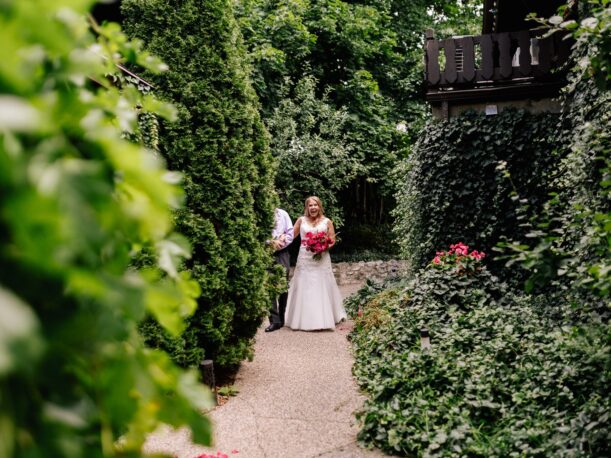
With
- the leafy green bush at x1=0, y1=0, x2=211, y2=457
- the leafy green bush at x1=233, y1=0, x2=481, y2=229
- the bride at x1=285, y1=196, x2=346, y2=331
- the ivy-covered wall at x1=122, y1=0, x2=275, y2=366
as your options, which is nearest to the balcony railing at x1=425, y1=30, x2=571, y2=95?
the bride at x1=285, y1=196, x2=346, y2=331

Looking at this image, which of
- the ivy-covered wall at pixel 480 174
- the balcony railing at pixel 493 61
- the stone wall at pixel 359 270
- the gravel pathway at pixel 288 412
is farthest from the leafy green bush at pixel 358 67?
the gravel pathway at pixel 288 412

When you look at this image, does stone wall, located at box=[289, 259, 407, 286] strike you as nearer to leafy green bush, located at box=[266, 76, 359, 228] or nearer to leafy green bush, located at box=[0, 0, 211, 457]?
leafy green bush, located at box=[266, 76, 359, 228]

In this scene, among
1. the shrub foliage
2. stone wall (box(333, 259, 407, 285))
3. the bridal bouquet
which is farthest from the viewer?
stone wall (box(333, 259, 407, 285))

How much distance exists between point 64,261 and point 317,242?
873cm

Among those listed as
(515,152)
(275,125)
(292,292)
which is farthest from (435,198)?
(275,125)

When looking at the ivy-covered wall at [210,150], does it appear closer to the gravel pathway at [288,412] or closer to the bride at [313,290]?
the gravel pathway at [288,412]

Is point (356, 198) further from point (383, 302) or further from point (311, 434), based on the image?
point (311, 434)

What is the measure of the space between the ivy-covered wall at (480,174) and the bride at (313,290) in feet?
5.97

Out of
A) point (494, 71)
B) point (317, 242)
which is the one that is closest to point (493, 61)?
point (494, 71)

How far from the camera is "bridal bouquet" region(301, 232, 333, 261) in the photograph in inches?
370

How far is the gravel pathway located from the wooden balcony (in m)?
4.15

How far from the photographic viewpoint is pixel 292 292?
380 inches

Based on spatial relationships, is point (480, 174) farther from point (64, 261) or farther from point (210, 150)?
point (64, 261)

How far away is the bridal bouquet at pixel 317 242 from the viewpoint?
9398mm
